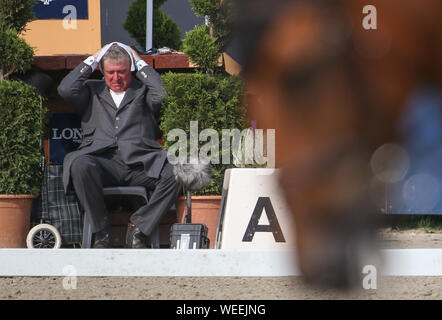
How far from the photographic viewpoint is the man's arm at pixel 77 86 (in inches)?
159

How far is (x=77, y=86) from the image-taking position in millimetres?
4062

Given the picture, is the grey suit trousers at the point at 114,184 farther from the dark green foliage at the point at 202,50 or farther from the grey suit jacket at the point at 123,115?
the dark green foliage at the point at 202,50

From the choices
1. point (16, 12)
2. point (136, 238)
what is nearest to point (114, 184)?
point (136, 238)

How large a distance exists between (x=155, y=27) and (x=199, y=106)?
10.8ft

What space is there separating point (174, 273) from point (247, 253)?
270 mm

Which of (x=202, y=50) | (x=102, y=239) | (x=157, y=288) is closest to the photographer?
(x=157, y=288)

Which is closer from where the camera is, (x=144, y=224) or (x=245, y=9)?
(x=245, y=9)

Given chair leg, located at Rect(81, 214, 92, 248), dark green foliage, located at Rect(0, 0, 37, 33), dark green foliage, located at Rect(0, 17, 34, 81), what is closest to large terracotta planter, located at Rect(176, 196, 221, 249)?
chair leg, located at Rect(81, 214, 92, 248)

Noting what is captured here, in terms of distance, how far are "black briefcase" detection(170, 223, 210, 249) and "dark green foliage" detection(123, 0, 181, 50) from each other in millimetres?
3859

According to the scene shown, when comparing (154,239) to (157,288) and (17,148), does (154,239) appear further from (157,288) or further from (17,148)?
(157,288)

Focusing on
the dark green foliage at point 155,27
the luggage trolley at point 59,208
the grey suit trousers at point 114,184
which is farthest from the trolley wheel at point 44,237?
the dark green foliage at point 155,27
